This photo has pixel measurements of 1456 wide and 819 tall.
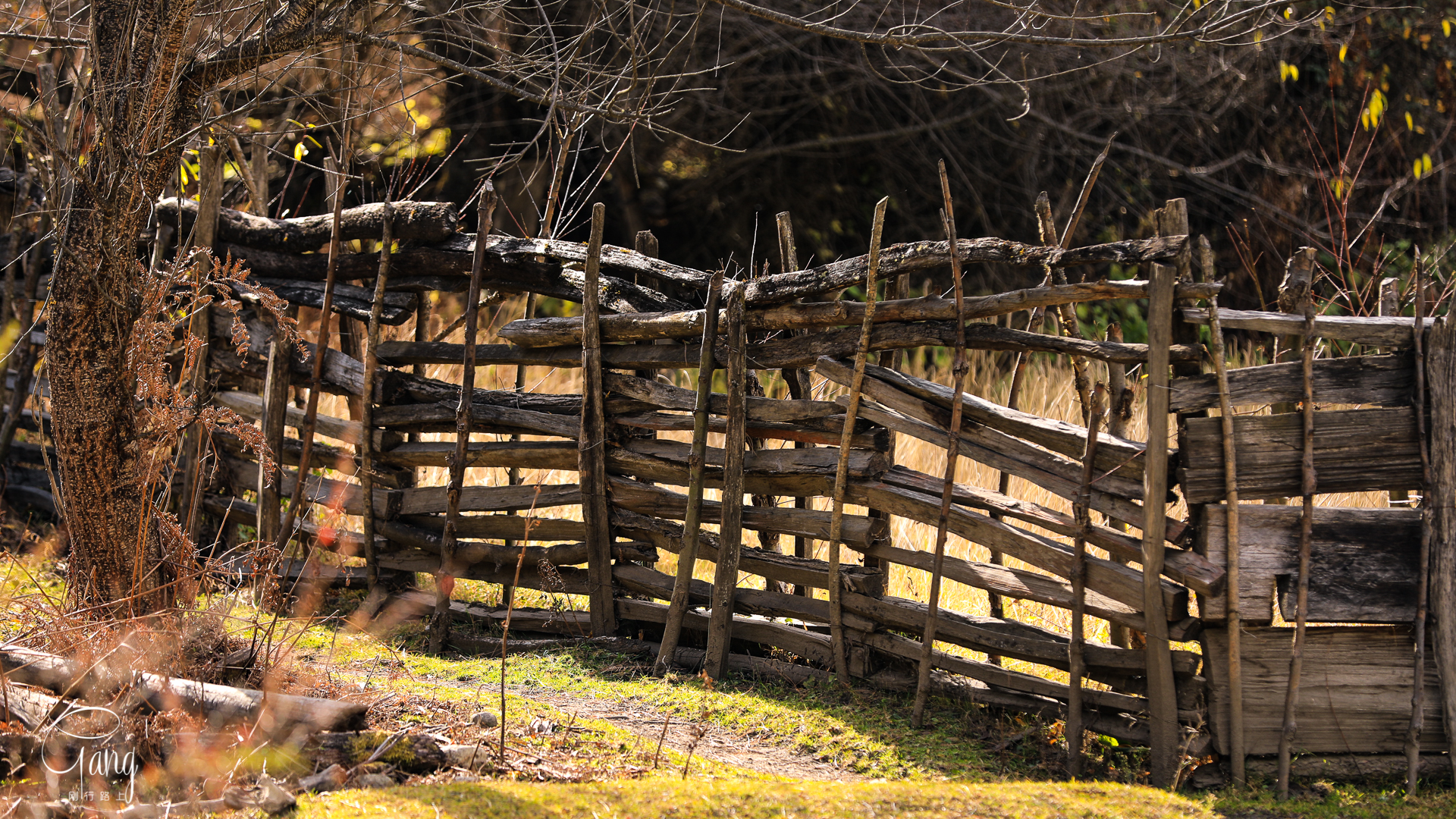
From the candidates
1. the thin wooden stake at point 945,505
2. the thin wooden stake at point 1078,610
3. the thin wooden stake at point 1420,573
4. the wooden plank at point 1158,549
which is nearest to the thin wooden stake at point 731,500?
Result: the thin wooden stake at point 945,505

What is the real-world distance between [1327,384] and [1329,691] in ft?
3.37

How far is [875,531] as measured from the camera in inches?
164

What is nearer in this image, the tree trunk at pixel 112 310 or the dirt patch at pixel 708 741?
the tree trunk at pixel 112 310

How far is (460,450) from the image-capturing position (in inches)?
187

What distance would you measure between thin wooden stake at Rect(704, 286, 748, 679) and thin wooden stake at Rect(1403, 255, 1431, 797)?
7.68ft

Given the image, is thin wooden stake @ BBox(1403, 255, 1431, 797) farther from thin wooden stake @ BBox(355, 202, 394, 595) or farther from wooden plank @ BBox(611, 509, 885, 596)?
thin wooden stake @ BBox(355, 202, 394, 595)

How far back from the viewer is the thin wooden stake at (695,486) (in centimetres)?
432

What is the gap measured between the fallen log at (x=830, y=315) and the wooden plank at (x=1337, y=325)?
0.13 meters

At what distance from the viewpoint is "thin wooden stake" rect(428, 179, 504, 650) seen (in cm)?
466

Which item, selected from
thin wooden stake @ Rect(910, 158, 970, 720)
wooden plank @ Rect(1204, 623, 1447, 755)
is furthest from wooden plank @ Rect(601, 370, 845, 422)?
wooden plank @ Rect(1204, 623, 1447, 755)

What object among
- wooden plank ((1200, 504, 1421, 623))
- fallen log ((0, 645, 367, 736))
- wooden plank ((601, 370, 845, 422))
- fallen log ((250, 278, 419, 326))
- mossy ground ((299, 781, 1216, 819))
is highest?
fallen log ((250, 278, 419, 326))

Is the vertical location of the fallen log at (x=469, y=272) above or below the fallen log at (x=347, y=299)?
above

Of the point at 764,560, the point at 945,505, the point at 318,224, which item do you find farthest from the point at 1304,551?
the point at 318,224

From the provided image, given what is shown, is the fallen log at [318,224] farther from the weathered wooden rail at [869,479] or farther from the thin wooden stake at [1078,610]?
the thin wooden stake at [1078,610]
